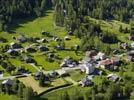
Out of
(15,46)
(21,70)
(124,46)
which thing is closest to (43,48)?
(15,46)

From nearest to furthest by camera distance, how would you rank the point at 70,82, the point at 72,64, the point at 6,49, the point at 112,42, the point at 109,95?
the point at 109,95
the point at 70,82
the point at 72,64
the point at 6,49
the point at 112,42

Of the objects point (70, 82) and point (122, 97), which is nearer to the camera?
point (122, 97)

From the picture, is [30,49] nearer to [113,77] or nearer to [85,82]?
[85,82]

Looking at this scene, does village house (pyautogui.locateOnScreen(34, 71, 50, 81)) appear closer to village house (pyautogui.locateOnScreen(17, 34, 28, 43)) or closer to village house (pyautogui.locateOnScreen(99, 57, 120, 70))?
village house (pyautogui.locateOnScreen(99, 57, 120, 70))

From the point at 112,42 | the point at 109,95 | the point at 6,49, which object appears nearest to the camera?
the point at 109,95

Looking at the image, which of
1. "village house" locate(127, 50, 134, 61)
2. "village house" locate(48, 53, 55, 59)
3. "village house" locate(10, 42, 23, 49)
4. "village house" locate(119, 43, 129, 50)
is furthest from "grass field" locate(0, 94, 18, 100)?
"village house" locate(119, 43, 129, 50)

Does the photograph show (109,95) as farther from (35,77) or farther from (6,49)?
(6,49)

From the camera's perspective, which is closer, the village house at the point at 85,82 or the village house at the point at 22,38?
the village house at the point at 85,82

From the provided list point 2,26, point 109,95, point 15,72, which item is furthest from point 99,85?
point 2,26

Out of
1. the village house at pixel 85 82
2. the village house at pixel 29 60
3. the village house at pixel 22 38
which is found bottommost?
the village house at pixel 85 82

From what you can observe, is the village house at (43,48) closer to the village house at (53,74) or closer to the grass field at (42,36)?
the grass field at (42,36)

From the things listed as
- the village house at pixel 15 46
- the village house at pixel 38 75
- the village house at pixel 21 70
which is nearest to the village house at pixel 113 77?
the village house at pixel 38 75
